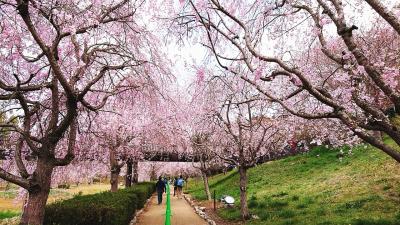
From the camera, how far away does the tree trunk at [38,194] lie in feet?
23.7

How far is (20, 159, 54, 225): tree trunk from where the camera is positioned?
721cm

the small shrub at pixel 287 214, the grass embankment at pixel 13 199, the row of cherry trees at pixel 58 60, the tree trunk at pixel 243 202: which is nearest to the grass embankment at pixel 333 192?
the small shrub at pixel 287 214

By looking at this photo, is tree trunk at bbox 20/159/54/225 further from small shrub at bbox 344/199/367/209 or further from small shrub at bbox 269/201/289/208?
small shrub at bbox 269/201/289/208

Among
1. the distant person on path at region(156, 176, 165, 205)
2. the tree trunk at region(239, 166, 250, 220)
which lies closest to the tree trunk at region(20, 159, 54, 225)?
the tree trunk at region(239, 166, 250, 220)

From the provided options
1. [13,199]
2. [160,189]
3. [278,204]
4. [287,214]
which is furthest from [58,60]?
[13,199]

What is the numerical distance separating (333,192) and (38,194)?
1214 cm

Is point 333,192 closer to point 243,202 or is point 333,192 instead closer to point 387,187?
point 387,187

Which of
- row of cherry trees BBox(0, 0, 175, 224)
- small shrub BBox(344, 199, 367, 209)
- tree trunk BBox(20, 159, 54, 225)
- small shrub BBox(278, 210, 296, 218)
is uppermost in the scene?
row of cherry trees BBox(0, 0, 175, 224)

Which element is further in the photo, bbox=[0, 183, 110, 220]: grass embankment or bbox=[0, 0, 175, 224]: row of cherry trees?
bbox=[0, 183, 110, 220]: grass embankment

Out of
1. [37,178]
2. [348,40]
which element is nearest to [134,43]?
[37,178]

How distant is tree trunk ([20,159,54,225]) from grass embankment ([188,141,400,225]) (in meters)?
7.15

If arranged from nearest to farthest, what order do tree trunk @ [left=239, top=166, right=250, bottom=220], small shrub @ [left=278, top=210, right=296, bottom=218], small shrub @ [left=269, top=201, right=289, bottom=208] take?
small shrub @ [left=278, top=210, right=296, bottom=218], tree trunk @ [left=239, top=166, right=250, bottom=220], small shrub @ [left=269, top=201, right=289, bottom=208]

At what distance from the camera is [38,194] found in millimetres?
7391

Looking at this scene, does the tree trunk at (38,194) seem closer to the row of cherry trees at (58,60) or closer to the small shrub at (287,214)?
the row of cherry trees at (58,60)
